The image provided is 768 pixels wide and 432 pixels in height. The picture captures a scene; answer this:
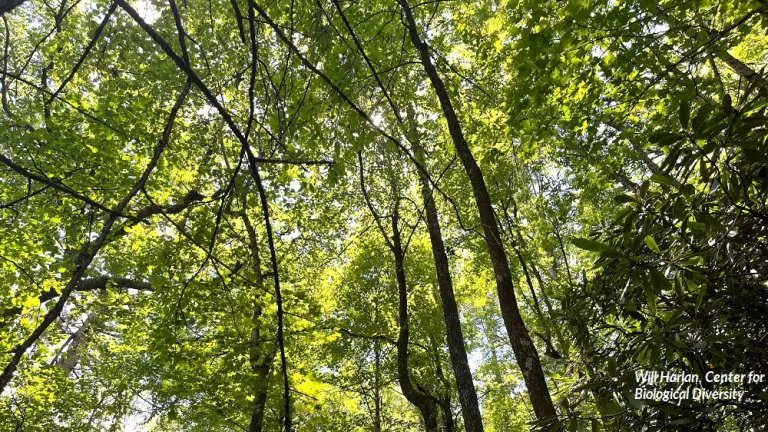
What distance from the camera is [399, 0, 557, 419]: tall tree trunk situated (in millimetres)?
2377

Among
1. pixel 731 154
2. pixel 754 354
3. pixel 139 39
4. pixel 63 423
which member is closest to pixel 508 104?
pixel 731 154

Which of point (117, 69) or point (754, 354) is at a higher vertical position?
point (117, 69)

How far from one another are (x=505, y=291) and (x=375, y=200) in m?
6.20

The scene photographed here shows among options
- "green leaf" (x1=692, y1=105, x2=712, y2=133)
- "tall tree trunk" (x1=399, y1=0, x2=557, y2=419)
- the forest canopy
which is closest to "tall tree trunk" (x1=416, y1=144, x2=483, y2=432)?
the forest canopy

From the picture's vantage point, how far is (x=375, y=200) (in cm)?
870

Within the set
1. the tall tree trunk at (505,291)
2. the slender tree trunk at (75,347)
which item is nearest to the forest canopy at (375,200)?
the tall tree trunk at (505,291)

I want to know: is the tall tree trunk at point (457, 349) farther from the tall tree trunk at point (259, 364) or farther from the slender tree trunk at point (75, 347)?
the slender tree trunk at point (75, 347)

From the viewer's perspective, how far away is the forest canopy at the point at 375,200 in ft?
4.74

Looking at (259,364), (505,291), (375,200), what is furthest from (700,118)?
(375,200)

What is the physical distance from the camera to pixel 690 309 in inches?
64.1

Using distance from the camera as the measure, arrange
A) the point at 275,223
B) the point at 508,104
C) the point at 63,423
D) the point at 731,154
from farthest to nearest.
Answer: the point at 275,223
the point at 63,423
the point at 508,104
the point at 731,154

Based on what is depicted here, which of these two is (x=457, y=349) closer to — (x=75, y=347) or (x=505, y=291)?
(x=505, y=291)

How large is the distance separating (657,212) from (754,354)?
0.58 metres

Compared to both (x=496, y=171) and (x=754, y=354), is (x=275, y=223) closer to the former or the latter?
(x=496, y=171)
